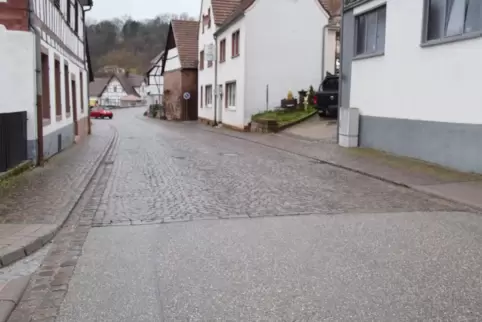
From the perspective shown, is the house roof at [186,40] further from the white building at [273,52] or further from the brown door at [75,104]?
the brown door at [75,104]

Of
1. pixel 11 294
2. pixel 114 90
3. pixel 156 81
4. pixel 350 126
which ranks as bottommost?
pixel 11 294

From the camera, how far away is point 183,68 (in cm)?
4375

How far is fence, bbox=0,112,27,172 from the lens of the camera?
10148 mm

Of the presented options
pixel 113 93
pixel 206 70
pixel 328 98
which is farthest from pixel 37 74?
pixel 113 93

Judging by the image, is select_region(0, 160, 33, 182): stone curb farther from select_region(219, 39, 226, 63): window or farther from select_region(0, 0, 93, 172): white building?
select_region(219, 39, 226, 63): window

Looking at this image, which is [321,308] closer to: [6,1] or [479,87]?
[479,87]

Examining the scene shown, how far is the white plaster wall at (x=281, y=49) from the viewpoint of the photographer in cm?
2689

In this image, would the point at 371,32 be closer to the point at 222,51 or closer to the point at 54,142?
the point at 54,142

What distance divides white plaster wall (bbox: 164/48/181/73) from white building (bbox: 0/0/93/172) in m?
26.4

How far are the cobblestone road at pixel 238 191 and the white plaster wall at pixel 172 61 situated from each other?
105 feet

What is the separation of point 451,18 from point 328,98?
12.1m

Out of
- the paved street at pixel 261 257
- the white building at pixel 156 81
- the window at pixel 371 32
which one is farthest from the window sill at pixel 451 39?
the white building at pixel 156 81

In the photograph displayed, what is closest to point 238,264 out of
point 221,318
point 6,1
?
point 221,318

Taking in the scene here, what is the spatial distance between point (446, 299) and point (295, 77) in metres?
24.4
